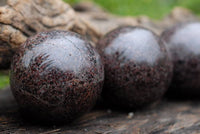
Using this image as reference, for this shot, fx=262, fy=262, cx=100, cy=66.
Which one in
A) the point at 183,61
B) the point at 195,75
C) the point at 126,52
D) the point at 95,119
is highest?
the point at 126,52

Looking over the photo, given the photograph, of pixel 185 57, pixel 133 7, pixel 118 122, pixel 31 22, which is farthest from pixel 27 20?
pixel 133 7

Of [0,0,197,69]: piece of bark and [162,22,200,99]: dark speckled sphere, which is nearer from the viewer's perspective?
[0,0,197,69]: piece of bark

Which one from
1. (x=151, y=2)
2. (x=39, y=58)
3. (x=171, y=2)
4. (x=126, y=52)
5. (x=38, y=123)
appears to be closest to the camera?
(x=39, y=58)

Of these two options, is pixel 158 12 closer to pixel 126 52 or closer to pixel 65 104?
pixel 126 52

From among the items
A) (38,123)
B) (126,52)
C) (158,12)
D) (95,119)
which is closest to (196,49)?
(126,52)

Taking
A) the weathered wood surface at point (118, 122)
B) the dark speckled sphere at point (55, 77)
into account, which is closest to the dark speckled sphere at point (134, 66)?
the weathered wood surface at point (118, 122)

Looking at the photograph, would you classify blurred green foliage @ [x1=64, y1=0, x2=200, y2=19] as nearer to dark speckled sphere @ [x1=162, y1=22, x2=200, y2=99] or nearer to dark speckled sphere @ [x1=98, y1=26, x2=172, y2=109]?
dark speckled sphere @ [x1=162, y1=22, x2=200, y2=99]

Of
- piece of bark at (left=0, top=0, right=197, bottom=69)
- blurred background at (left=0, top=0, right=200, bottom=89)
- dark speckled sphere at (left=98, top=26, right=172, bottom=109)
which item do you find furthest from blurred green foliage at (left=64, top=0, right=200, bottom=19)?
dark speckled sphere at (left=98, top=26, right=172, bottom=109)
